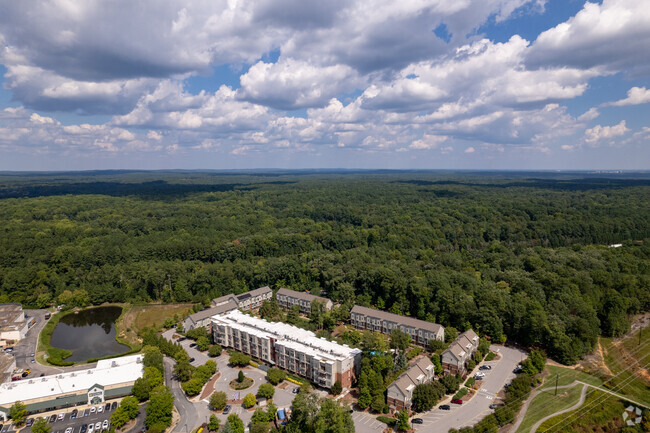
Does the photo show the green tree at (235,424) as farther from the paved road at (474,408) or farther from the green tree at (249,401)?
the paved road at (474,408)

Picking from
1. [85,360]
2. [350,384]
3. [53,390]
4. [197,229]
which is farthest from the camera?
[197,229]

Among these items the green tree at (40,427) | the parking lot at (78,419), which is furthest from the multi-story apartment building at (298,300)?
the green tree at (40,427)

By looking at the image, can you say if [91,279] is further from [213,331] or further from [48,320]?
[213,331]

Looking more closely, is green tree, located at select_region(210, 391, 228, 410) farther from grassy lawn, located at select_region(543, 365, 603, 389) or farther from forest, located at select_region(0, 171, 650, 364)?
grassy lawn, located at select_region(543, 365, 603, 389)

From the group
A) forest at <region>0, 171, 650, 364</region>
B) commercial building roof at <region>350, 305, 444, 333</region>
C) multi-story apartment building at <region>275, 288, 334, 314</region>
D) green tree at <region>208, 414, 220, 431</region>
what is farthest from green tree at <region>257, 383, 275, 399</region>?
forest at <region>0, 171, 650, 364</region>

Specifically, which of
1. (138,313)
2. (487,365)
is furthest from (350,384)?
(138,313)

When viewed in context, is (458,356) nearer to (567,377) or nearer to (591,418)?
(591,418)
